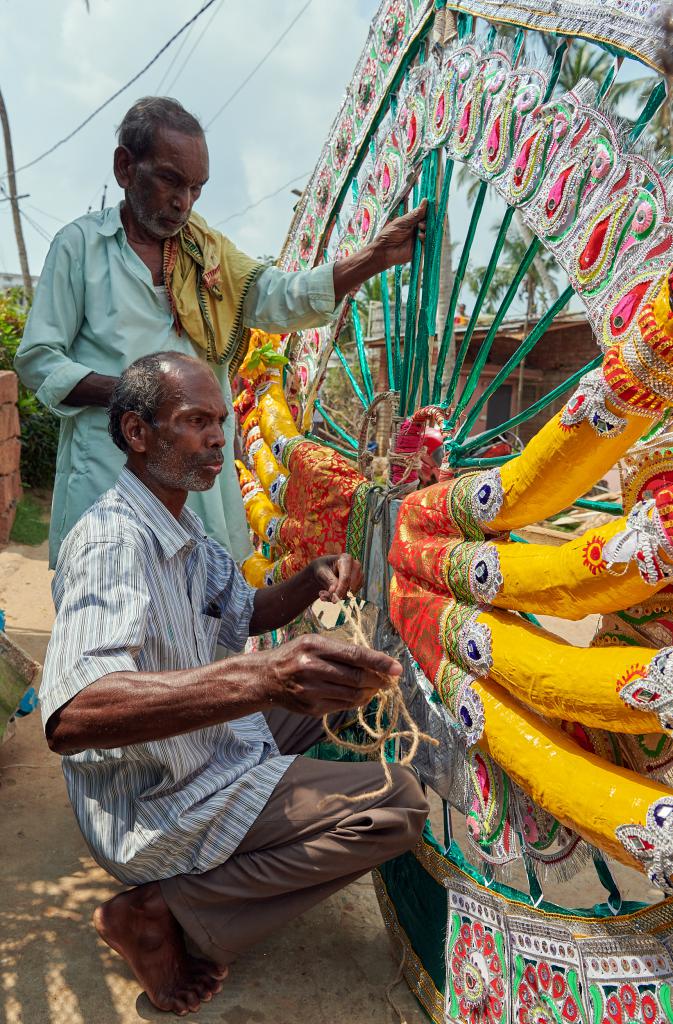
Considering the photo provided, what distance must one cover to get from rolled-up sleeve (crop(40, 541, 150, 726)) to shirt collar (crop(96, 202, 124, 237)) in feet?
3.59

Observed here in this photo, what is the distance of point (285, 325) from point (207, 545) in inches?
30.5

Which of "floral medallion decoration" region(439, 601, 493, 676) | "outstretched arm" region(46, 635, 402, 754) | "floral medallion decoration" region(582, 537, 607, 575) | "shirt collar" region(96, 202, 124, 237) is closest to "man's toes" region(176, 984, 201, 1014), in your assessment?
"outstretched arm" region(46, 635, 402, 754)

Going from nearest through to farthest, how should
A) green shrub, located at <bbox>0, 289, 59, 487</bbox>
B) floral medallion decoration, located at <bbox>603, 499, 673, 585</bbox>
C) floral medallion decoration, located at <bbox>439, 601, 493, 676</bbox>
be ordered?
floral medallion decoration, located at <bbox>603, 499, 673, 585</bbox> < floral medallion decoration, located at <bbox>439, 601, 493, 676</bbox> < green shrub, located at <bbox>0, 289, 59, 487</bbox>

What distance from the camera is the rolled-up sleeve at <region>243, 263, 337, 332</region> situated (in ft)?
8.03

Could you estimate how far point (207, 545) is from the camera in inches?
89.6

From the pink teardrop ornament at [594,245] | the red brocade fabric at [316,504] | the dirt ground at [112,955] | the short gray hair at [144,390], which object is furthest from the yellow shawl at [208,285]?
the dirt ground at [112,955]

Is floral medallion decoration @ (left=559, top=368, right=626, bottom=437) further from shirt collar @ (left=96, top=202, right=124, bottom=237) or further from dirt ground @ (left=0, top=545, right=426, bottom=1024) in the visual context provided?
shirt collar @ (left=96, top=202, right=124, bottom=237)

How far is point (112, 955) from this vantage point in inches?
78.1

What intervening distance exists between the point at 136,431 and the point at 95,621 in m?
0.48

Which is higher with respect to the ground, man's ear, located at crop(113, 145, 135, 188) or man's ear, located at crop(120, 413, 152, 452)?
man's ear, located at crop(113, 145, 135, 188)

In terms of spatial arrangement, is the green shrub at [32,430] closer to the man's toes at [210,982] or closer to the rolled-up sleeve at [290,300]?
the rolled-up sleeve at [290,300]

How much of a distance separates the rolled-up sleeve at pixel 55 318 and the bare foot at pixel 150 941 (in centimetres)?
130

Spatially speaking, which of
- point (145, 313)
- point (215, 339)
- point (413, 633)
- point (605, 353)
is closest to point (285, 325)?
point (215, 339)

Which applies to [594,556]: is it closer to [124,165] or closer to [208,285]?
[208,285]
